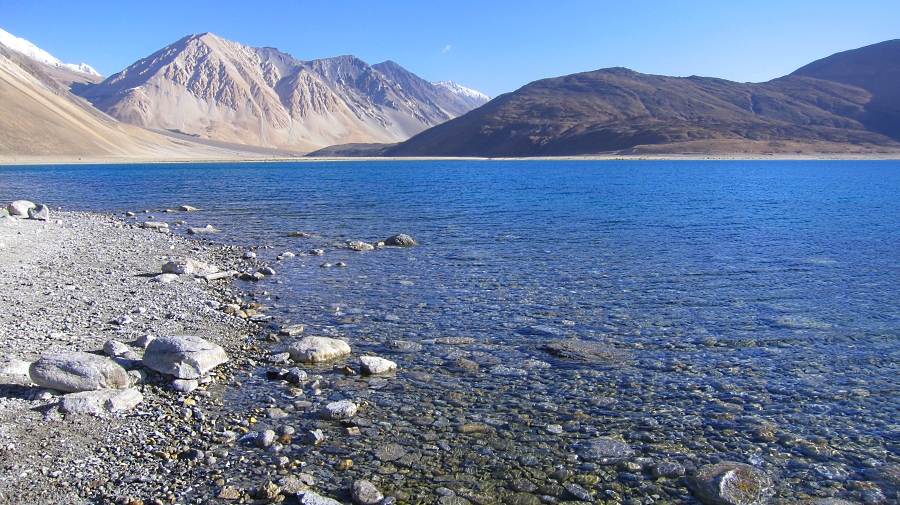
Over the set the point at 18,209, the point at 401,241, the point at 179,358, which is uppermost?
the point at 179,358

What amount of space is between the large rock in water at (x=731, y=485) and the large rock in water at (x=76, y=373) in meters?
7.76

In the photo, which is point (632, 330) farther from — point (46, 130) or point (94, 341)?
point (46, 130)

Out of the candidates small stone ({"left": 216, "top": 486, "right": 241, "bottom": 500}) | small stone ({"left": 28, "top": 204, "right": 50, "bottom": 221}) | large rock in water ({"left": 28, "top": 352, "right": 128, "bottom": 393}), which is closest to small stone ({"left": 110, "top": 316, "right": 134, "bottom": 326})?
large rock in water ({"left": 28, "top": 352, "right": 128, "bottom": 393})

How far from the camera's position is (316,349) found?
36.5 feet

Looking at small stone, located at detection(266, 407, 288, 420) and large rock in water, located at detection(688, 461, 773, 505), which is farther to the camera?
small stone, located at detection(266, 407, 288, 420)

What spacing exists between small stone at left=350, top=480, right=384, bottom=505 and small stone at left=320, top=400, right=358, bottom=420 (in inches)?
70.1

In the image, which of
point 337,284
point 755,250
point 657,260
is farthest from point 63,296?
point 755,250

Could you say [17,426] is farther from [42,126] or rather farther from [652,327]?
[42,126]

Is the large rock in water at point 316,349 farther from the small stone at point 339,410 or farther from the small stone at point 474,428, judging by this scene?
the small stone at point 474,428

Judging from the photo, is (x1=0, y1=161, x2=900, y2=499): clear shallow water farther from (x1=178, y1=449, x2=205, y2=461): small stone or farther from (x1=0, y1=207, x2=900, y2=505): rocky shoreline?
(x1=178, y1=449, x2=205, y2=461): small stone

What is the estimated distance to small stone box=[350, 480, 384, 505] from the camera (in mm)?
6805

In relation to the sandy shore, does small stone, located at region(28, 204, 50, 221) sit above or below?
below

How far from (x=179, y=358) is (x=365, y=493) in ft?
14.5

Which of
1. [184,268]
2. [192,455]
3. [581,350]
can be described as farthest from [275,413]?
[184,268]
